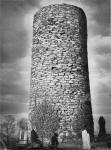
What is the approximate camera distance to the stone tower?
46.5ft

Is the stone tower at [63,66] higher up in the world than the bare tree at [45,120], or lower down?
higher up

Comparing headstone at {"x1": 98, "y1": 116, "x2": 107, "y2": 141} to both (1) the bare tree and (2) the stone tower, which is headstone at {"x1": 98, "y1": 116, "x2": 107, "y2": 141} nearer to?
(2) the stone tower

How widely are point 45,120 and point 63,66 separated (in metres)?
2.97

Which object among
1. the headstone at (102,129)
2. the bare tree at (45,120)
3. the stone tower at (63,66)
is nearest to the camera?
the bare tree at (45,120)

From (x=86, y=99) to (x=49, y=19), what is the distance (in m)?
4.89

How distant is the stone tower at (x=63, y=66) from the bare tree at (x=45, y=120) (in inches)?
10.9

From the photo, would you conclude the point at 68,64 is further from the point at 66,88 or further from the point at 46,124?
the point at 46,124

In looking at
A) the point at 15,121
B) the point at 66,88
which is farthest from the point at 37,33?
the point at 15,121

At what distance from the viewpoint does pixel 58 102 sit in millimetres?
14117

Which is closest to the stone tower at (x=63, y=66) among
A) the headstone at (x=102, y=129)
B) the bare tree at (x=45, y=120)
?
the bare tree at (x=45, y=120)

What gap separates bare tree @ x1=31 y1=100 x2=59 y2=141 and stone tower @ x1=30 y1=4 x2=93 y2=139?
276 mm

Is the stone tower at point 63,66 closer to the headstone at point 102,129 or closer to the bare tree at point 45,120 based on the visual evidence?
the bare tree at point 45,120

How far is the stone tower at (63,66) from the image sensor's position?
14.2 meters

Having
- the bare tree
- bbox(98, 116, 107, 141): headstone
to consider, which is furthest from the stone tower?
bbox(98, 116, 107, 141): headstone
